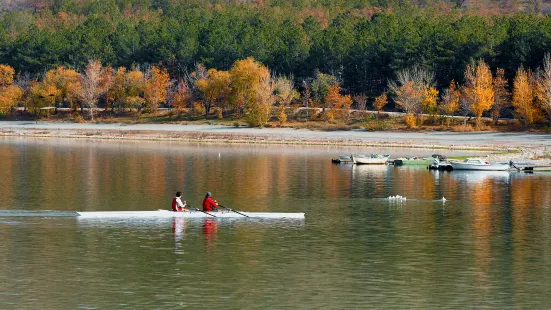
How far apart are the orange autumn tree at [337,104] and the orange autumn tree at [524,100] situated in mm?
24744

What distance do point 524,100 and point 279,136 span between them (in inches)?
1293

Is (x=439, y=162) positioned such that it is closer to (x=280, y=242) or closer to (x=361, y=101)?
(x=280, y=242)

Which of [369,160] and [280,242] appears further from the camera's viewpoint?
[369,160]

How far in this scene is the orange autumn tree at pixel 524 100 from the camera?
12406 cm

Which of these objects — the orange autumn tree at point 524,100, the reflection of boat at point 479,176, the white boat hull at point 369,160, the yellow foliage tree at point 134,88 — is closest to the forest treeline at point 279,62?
the yellow foliage tree at point 134,88

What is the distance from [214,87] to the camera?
148 meters

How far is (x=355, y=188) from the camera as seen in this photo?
74.8m

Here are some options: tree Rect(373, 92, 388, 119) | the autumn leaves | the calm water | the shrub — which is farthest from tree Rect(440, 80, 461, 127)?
the calm water

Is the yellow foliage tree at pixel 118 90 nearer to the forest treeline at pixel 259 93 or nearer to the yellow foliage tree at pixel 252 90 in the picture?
the forest treeline at pixel 259 93

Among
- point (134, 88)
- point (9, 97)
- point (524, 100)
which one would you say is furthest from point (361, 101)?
point (9, 97)

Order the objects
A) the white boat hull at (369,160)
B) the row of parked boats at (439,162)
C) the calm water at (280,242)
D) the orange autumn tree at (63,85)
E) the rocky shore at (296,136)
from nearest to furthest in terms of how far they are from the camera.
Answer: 1. the calm water at (280,242)
2. the row of parked boats at (439,162)
3. the white boat hull at (369,160)
4. the rocky shore at (296,136)
5. the orange autumn tree at (63,85)

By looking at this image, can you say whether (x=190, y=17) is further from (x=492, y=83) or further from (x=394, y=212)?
(x=394, y=212)

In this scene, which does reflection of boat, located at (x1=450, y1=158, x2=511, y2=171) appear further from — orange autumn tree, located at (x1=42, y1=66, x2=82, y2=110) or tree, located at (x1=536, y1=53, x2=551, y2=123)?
orange autumn tree, located at (x1=42, y1=66, x2=82, y2=110)

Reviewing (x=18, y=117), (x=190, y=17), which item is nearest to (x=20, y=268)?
(x=18, y=117)
